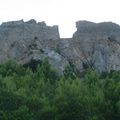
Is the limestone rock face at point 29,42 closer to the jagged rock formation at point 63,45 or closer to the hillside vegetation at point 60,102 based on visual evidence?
the jagged rock formation at point 63,45

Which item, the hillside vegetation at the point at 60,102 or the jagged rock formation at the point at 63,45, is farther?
the jagged rock formation at the point at 63,45

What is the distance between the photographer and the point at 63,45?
3888 inches

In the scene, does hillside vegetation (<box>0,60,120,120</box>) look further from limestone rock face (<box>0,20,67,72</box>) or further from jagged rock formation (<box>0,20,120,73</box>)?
jagged rock formation (<box>0,20,120,73</box>)

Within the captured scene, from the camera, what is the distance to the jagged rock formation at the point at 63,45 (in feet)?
311

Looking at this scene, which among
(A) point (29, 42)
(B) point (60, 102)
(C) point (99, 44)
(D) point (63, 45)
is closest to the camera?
(B) point (60, 102)

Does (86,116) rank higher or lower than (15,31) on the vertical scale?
lower

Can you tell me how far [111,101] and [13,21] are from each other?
4830 centimetres

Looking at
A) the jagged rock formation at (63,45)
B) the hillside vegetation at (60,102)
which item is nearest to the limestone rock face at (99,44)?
the jagged rock formation at (63,45)

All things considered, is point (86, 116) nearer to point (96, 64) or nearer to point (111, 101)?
point (111, 101)

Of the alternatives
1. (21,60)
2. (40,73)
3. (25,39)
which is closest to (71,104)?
(40,73)

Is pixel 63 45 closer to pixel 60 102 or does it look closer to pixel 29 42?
pixel 29 42

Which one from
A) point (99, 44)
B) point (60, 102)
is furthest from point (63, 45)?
point (60, 102)

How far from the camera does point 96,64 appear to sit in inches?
3824

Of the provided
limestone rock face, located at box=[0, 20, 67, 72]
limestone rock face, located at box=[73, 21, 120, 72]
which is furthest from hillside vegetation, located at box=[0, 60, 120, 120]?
limestone rock face, located at box=[73, 21, 120, 72]
